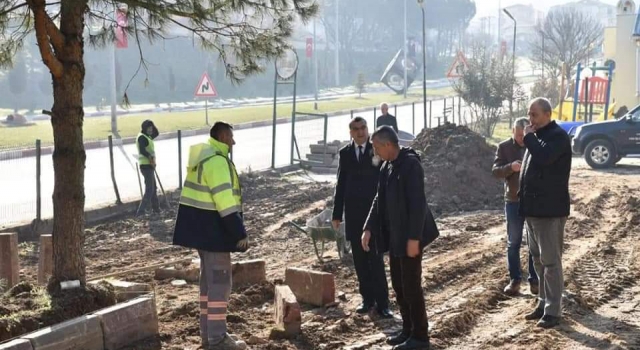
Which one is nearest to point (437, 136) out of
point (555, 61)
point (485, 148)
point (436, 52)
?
point (485, 148)

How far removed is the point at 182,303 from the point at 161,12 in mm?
2817

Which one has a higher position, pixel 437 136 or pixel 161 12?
pixel 161 12

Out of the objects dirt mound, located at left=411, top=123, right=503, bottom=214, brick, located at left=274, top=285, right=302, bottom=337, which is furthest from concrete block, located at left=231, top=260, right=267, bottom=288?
dirt mound, located at left=411, top=123, right=503, bottom=214

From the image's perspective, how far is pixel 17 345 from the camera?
6.12 meters

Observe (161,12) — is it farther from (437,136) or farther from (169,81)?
(169,81)

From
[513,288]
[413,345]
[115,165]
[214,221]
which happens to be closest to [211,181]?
[214,221]

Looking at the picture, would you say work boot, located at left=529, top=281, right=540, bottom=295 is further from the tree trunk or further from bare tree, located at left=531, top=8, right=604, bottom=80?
bare tree, located at left=531, top=8, right=604, bottom=80

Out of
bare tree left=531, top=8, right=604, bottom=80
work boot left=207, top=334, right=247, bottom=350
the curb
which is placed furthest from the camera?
bare tree left=531, top=8, right=604, bottom=80

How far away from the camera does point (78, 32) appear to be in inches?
296

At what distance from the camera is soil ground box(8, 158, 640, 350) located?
25.1ft

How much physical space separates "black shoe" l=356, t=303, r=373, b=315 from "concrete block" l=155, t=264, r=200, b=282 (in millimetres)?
2220

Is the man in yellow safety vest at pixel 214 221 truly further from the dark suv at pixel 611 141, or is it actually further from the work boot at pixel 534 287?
the dark suv at pixel 611 141

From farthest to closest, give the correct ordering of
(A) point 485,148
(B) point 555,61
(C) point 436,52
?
(C) point 436,52
(B) point 555,61
(A) point 485,148

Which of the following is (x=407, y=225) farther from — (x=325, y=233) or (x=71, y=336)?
(x=325, y=233)
